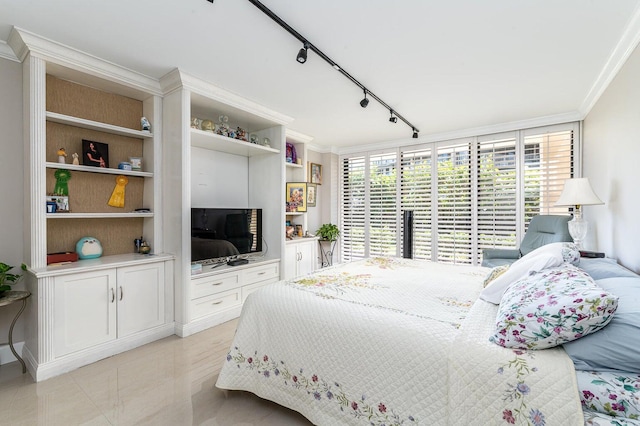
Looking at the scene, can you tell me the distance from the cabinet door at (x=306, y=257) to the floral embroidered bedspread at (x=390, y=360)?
236cm

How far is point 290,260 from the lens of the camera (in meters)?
4.35

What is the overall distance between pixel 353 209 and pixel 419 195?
4.25 feet

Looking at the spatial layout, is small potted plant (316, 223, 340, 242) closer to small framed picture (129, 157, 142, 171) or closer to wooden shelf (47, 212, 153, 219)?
wooden shelf (47, 212, 153, 219)

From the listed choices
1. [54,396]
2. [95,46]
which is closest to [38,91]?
[95,46]

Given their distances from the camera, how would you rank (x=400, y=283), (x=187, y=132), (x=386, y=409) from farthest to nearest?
(x=187, y=132)
(x=400, y=283)
(x=386, y=409)

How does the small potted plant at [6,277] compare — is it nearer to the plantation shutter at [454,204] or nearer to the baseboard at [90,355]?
the baseboard at [90,355]

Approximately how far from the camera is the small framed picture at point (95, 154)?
266cm

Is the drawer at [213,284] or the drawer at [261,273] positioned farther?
the drawer at [261,273]

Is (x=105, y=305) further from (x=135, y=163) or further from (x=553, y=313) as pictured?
(x=553, y=313)

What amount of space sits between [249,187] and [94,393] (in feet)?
9.25

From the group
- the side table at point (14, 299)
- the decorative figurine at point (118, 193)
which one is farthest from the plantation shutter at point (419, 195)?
the side table at point (14, 299)

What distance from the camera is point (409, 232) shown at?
183 inches

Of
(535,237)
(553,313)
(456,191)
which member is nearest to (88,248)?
(553,313)

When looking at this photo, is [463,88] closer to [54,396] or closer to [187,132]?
[187,132]
